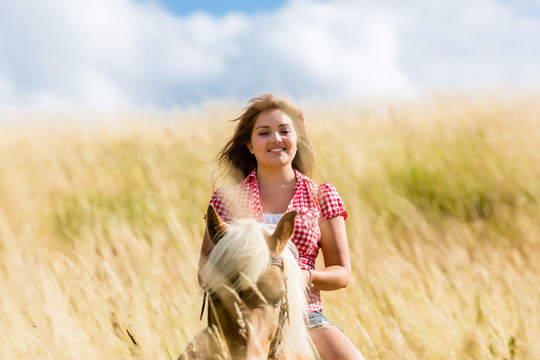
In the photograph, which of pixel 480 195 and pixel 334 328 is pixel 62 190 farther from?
pixel 334 328

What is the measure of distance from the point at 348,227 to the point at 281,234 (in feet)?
14.3

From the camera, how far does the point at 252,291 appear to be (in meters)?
1.82

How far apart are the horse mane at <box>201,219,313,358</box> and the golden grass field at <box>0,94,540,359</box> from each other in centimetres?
82

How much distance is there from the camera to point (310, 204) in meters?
2.33

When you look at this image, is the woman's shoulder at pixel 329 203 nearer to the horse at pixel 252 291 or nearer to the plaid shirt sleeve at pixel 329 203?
the plaid shirt sleeve at pixel 329 203

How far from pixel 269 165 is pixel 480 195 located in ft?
16.7

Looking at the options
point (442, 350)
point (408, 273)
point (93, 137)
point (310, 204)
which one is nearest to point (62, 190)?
point (93, 137)

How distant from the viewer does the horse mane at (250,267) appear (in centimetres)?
180

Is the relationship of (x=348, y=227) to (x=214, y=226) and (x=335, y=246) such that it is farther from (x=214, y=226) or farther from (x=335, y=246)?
(x=214, y=226)

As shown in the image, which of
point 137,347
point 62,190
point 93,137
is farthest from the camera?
point 93,137

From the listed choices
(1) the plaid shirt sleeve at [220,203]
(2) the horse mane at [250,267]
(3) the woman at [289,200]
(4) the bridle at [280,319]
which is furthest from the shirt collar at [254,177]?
(4) the bridle at [280,319]

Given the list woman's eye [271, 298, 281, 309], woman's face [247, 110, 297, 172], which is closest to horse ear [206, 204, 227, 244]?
woman's eye [271, 298, 281, 309]

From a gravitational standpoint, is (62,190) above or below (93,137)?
below

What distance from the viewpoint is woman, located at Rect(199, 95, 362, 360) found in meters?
2.25
